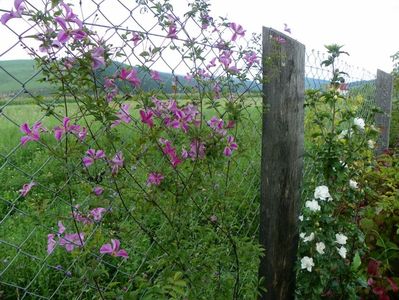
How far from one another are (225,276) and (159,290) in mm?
507

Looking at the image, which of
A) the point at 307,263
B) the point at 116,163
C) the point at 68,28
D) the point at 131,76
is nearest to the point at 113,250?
the point at 116,163

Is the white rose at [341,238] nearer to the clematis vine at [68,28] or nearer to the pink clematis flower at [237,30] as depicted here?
the pink clematis flower at [237,30]

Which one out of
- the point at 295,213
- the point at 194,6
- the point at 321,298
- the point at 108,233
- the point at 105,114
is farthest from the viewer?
the point at 321,298

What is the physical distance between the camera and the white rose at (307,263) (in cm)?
199

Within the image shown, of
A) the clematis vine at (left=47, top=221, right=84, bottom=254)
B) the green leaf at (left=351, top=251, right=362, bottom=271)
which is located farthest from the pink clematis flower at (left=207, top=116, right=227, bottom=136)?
the green leaf at (left=351, top=251, right=362, bottom=271)

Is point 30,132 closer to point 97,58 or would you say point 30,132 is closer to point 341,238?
point 97,58

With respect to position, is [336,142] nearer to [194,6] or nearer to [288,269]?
[288,269]

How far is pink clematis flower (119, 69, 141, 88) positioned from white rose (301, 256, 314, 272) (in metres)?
1.25

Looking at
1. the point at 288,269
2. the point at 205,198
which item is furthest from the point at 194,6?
the point at 288,269

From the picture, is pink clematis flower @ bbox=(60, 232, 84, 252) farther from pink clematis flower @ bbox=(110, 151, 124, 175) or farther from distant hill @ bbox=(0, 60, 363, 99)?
distant hill @ bbox=(0, 60, 363, 99)

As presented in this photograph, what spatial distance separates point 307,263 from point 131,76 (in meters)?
1.30

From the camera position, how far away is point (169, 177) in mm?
1408

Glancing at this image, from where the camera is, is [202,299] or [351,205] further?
[351,205]

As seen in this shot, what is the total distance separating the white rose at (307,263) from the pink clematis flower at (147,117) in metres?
1.13
